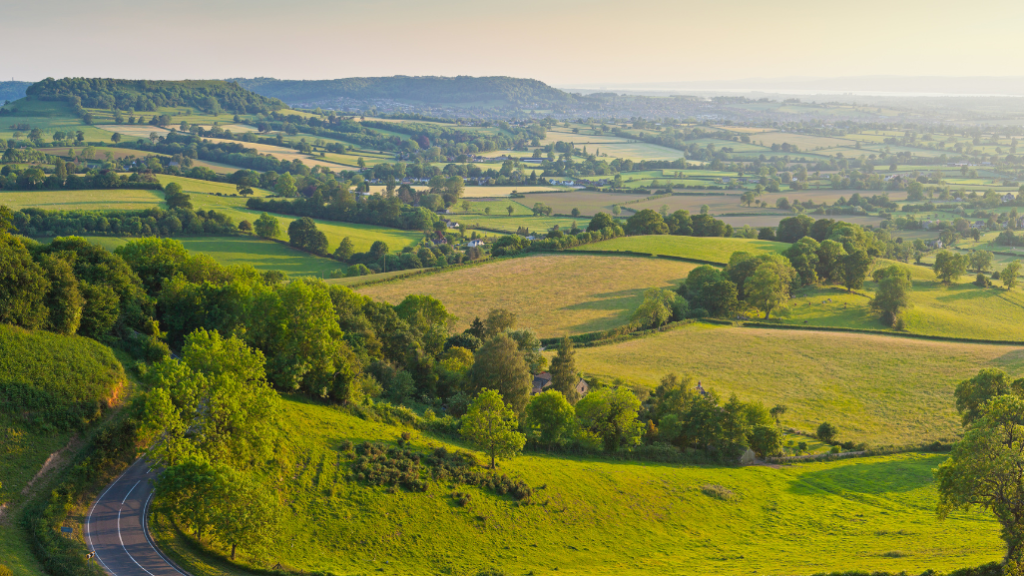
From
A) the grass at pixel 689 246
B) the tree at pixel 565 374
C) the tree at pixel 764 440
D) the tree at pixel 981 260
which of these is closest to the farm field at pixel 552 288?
the grass at pixel 689 246

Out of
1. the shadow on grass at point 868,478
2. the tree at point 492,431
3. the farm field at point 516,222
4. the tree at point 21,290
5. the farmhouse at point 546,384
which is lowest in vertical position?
the shadow on grass at point 868,478

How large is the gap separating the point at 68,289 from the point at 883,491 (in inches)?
2235

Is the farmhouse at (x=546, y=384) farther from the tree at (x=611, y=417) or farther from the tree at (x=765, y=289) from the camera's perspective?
the tree at (x=765, y=289)

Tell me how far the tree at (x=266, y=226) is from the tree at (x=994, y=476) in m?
110

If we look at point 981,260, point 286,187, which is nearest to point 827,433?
point 981,260

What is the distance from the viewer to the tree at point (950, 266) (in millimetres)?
109188

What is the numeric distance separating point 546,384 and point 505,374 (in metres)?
8.04

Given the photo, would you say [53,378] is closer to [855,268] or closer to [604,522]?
[604,522]

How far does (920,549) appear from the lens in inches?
1467

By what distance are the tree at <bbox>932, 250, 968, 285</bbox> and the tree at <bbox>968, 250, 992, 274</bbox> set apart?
11.3m

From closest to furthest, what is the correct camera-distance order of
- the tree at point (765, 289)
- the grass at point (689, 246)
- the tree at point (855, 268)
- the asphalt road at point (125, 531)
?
the asphalt road at point (125, 531) → the tree at point (765, 289) → the tree at point (855, 268) → the grass at point (689, 246)

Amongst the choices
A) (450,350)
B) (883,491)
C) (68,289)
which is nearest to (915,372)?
(883,491)

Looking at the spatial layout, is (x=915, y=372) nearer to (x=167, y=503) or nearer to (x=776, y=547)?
(x=776, y=547)

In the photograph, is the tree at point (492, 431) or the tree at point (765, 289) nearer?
the tree at point (492, 431)
